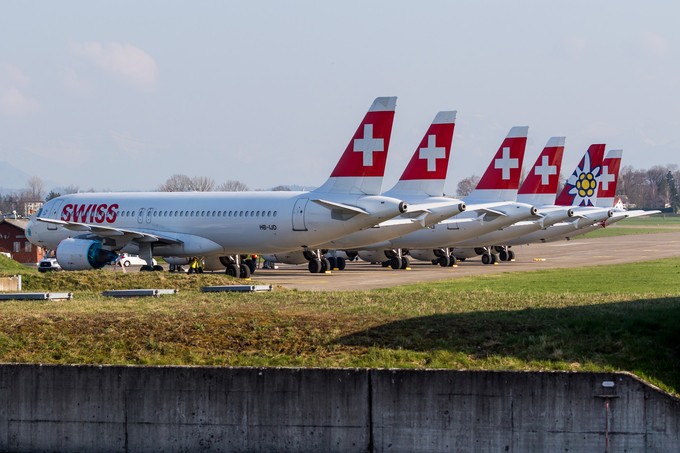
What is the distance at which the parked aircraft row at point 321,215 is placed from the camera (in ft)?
164

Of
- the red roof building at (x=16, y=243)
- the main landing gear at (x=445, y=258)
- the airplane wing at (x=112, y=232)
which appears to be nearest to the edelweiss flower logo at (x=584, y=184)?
the main landing gear at (x=445, y=258)

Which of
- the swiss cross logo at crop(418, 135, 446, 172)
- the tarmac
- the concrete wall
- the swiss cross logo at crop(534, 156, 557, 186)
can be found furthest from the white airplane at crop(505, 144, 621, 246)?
the concrete wall

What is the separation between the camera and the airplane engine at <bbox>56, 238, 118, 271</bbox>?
53094mm

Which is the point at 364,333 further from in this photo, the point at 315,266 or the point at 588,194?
the point at 588,194

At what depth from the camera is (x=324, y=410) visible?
1711 cm

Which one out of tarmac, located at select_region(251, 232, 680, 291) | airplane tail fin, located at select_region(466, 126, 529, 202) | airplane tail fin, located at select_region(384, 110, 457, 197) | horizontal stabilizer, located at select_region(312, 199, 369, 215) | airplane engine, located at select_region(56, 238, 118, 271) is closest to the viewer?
horizontal stabilizer, located at select_region(312, 199, 369, 215)

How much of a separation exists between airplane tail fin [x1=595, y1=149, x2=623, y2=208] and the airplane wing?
37328mm

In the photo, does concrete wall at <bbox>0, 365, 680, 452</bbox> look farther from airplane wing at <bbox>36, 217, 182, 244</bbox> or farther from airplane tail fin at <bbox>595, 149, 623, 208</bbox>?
airplane tail fin at <bbox>595, 149, 623, 208</bbox>

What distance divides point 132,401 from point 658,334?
878cm

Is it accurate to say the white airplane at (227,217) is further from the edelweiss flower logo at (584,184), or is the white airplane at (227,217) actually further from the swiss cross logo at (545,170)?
the edelweiss flower logo at (584,184)

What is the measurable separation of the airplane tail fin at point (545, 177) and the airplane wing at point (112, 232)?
27759 millimetres

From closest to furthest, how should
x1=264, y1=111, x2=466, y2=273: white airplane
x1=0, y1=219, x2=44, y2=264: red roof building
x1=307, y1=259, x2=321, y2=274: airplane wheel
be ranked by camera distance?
x1=264, y1=111, x2=466, y2=273: white airplane, x1=307, y1=259, x2=321, y2=274: airplane wheel, x1=0, y1=219, x2=44, y2=264: red roof building

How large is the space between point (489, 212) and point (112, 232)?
2175 centimetres

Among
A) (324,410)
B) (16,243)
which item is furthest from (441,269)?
(324,410)
